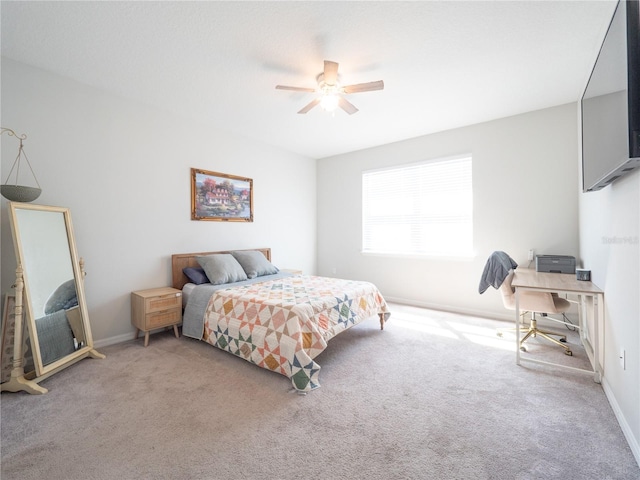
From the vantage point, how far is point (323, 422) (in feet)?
5.95

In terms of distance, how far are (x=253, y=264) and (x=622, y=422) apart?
12.5 ft

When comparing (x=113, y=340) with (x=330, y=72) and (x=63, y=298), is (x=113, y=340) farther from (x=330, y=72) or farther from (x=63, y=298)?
(x=330, y=72)

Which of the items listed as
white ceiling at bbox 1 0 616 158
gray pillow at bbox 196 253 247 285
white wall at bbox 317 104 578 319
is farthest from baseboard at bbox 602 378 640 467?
gray pillow at bbox 196 253 247 285

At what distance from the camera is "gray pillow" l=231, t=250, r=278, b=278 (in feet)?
13.1

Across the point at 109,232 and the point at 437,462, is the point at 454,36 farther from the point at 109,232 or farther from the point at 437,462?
the point at 109,232

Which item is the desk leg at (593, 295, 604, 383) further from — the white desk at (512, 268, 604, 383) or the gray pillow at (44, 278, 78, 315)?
the gray pillow at (44, 278, 78, 315)

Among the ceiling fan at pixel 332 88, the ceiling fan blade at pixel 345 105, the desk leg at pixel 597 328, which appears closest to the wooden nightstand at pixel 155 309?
the ceiling fan at pixel 332 88

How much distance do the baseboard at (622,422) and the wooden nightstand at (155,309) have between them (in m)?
3.87

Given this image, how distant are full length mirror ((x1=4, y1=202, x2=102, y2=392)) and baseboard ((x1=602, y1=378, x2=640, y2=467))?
4058mm

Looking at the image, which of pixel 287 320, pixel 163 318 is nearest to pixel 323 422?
pixel 287 320

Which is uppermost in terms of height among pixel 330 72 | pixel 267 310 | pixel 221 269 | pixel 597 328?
pixel 330 72

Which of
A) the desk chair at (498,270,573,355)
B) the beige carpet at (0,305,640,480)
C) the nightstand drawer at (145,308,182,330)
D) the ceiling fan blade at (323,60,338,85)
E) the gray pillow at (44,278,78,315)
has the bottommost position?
the beige carpet at (0,305,640,480)

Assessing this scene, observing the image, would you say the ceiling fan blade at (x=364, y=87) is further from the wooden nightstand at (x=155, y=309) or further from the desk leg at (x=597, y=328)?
the wooden nightstand at (x=155, y=309)

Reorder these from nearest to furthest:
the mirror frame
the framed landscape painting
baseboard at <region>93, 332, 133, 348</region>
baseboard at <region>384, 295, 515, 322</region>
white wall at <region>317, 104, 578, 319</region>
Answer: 1. the mirror frame
2. baseboard at <region>93, 332, 133, 348</region>
3. white wall at <region>317, 104, 578, 319</region>
4. baseboard at <region>384, 295, 515, 322</region>
5. the framed landscape painting
